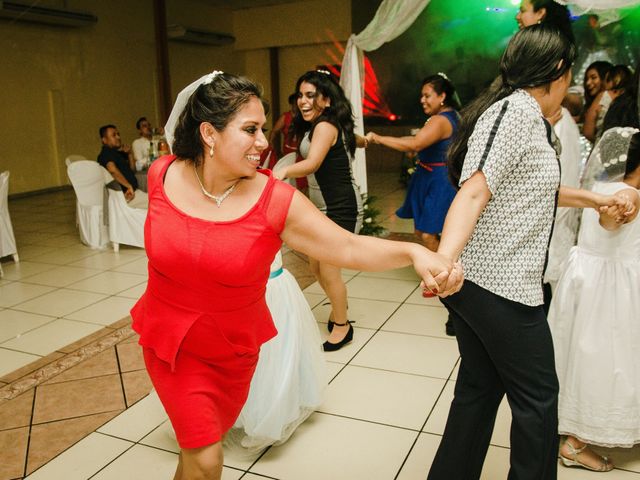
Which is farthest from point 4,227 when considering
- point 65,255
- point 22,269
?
point 65,255

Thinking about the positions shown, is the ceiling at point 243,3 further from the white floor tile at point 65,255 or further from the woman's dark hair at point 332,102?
the woman's dark hair at point 332,102

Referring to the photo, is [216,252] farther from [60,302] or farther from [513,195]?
[60,302]

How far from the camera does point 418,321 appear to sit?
3613 millimetres

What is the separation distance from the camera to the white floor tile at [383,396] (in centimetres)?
249

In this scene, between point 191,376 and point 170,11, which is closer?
point 191,376

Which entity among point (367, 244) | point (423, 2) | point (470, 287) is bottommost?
point (470, 287)

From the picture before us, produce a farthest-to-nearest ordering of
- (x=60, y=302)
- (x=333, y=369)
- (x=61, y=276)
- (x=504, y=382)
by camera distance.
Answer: (x=61, y=276) < (x=60, y=302) < (x=333, y=369) < (x=504, y=382)

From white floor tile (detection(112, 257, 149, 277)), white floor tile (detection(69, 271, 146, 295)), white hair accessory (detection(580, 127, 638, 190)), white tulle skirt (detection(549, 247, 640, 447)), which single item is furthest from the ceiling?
white tulle skirt (detection(549, 247, 640, 447))

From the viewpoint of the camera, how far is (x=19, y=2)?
855 cm

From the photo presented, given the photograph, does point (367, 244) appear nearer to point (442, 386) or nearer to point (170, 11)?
point (442, 386)

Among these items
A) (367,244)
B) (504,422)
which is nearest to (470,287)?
(367,244)

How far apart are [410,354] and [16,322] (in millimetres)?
2652

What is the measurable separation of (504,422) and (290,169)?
5.01 ft

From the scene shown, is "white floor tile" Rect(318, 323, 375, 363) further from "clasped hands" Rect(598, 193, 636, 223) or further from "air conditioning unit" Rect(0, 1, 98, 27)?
"air conditioning unit" Rect(0, 1, 98, 27)
